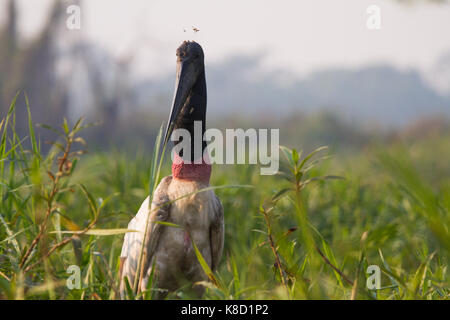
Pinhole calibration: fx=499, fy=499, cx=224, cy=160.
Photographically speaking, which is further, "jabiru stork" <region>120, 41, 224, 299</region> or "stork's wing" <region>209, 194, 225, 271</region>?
"stork's wing" <region>209, 194, 225, 271</region>

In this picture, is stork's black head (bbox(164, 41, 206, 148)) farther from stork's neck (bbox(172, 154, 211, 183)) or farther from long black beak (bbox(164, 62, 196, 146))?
stork's neck (bbox(172, 154, 211, 183))

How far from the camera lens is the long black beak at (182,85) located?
270 centimetres

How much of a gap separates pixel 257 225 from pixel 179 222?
1641mm

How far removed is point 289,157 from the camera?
1.95m

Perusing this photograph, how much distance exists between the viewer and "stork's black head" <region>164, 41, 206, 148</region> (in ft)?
8.86

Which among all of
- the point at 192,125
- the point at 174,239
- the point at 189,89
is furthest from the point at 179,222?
the point at 189,89

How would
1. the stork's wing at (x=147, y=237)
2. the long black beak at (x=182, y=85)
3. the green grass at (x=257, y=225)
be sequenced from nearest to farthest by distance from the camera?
the green grass at (x=257, y=225), the stork's wing at (x=147, y=237), the long black beak at (x=182, y=85)

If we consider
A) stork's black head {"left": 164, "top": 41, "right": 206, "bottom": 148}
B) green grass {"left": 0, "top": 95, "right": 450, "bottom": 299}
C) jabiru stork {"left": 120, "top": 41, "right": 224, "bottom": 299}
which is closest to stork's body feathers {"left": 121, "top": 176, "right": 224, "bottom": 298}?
jabiru stork {"left": 120, "top": 41, "right": 224, "bottom": 299}

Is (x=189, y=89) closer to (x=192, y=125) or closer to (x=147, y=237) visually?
(x=192, y=125)

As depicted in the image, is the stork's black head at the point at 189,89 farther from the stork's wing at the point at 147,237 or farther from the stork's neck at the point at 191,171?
the stork's wing at the point at 147,237

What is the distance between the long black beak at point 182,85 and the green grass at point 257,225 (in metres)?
0.59

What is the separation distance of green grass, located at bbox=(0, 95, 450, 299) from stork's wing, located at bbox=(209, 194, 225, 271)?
11 centimetres

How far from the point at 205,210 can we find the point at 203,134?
0.41 metres

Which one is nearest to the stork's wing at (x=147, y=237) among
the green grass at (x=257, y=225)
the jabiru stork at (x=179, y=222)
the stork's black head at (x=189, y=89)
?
the jabiru stork at (x=179, y=222)
